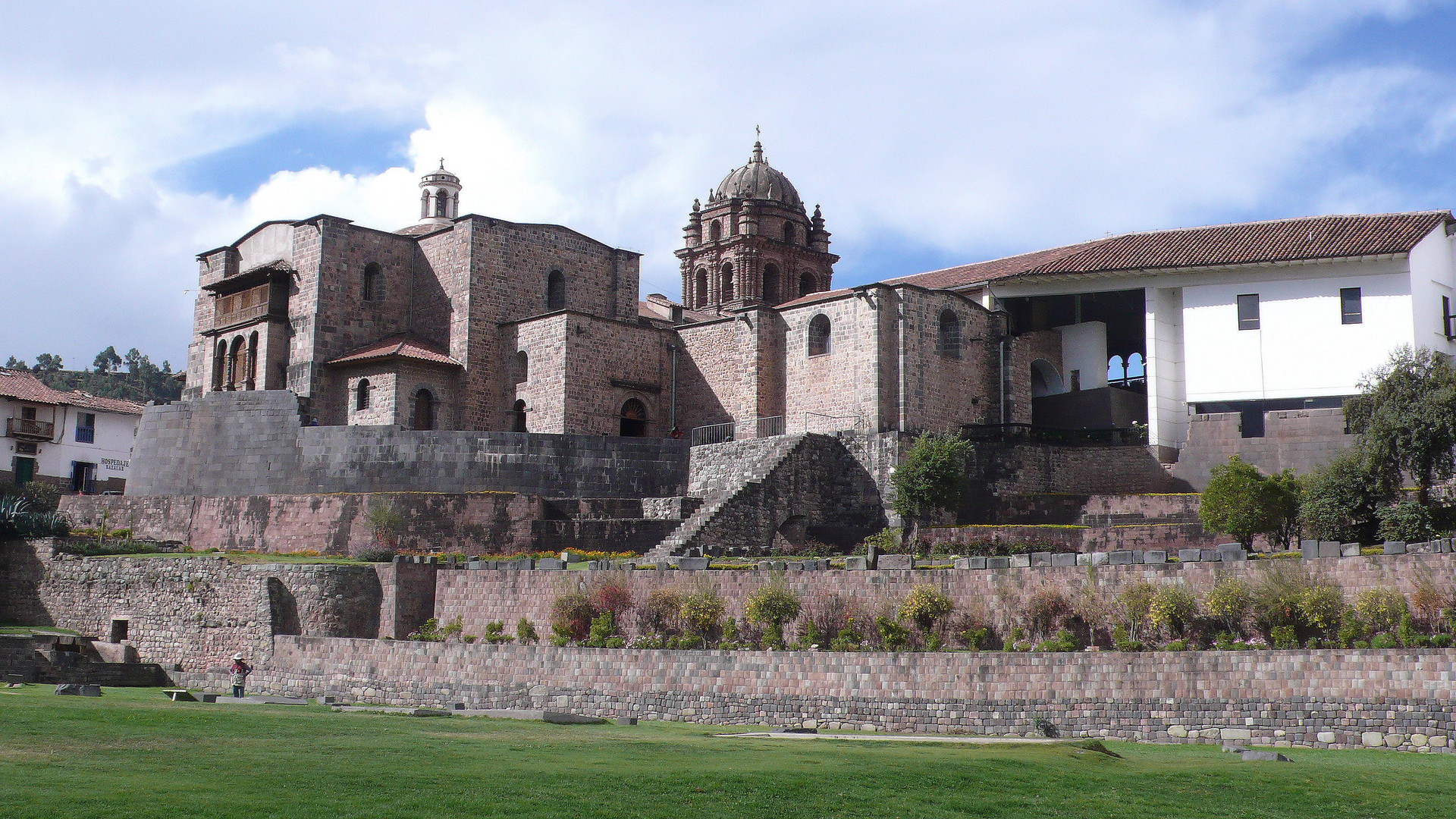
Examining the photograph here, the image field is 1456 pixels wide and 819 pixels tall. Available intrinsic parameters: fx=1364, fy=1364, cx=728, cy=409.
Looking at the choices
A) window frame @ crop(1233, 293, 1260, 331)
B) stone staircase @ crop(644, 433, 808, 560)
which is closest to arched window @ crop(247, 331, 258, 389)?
stone staircase @ crop(644, 433, 808, 560)

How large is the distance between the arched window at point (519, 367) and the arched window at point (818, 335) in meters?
9.61

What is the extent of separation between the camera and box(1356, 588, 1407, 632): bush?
797 inches

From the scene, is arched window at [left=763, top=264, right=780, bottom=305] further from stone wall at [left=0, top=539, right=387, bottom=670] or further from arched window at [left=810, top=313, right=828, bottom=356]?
stone wall at [left=0, top=539, right=387, bottom=670]

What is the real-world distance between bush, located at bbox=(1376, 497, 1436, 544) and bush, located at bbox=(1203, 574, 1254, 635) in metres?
6.67

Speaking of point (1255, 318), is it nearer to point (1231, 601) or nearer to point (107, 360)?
point (1231, 601)

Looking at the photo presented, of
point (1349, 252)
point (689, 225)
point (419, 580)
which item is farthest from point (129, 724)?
point (689, 225)

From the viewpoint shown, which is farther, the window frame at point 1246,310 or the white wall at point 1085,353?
the white wall at point 1085,353

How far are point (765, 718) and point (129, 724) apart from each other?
11170 millimetres

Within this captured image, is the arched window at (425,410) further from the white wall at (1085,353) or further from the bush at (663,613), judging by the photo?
the white wall at (1085,353)

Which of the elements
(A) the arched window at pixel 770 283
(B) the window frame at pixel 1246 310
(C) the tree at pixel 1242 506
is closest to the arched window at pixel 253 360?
(A) the arched window at pixel 770 283

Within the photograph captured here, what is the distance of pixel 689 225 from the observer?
6234 cm

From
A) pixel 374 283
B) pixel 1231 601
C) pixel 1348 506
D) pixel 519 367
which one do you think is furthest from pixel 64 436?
pixel 1231 601

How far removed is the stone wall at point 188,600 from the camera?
3036 centimetres

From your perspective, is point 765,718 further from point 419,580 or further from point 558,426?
point 558,426
